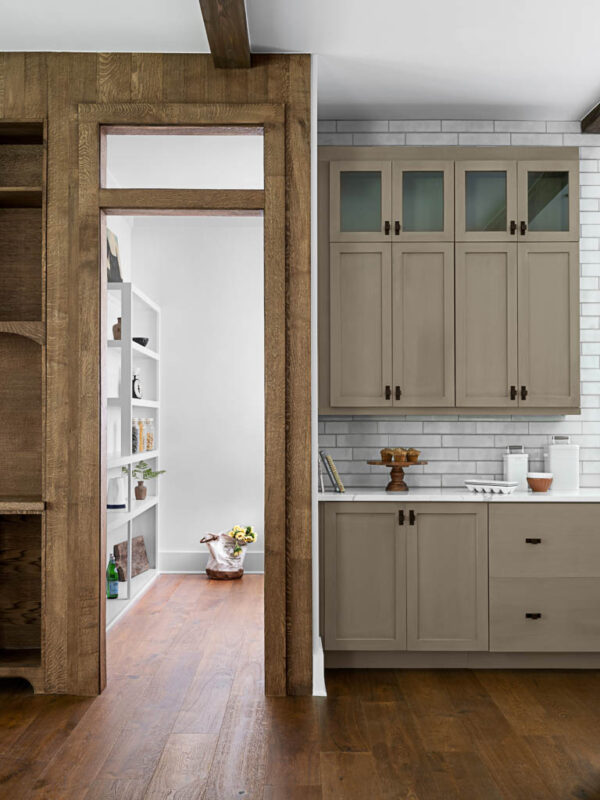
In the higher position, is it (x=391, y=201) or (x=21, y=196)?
(x=391, y=201)

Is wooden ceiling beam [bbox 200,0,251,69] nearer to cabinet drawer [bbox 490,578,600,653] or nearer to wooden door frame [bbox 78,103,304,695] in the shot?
wooden door frame [bbox 78,103,304,695]

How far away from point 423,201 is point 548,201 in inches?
25.7

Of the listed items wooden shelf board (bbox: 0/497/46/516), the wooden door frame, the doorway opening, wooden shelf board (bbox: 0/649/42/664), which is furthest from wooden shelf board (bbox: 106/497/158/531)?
the wooden door frame

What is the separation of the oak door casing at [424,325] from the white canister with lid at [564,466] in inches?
27.1

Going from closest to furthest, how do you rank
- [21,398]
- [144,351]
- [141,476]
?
[21,398] < [144,351] < [141,476]

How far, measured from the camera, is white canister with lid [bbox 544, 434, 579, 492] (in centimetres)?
396

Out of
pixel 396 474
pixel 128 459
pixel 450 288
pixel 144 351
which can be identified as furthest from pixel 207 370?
pixel 450 288

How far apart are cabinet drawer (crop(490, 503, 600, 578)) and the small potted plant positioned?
2731 millimetres

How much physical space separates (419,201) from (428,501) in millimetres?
1547

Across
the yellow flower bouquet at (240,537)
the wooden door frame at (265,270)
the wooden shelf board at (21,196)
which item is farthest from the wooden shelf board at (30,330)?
the yellow flower bouquet at (240,537)

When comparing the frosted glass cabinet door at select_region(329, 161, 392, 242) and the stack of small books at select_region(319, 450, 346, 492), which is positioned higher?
the frosted glass cabinet door at select_region(329, 161, 392, 242)

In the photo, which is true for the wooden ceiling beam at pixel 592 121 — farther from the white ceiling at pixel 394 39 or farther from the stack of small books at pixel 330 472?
the stack of small books at pixel 330 472

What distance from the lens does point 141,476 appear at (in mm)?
5480

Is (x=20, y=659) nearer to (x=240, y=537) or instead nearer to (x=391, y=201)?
(x=240, y=537)
